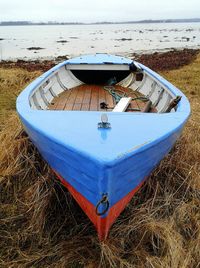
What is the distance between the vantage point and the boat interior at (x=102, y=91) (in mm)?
5529

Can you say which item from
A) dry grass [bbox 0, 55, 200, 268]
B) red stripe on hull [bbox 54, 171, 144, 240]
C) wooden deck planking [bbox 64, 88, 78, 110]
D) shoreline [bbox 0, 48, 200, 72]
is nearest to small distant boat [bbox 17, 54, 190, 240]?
red stripe on hull [bbox 54, 171, 144, 240]

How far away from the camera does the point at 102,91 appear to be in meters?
7.21

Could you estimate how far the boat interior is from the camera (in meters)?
5.53

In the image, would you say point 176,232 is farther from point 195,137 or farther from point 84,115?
point 195,137

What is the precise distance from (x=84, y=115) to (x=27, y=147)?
6.08 feet

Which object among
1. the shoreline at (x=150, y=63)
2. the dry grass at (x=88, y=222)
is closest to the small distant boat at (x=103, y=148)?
the dry grass at (x=88, y=222)

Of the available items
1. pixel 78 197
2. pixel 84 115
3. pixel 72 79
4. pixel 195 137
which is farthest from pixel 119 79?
pixel 78 197

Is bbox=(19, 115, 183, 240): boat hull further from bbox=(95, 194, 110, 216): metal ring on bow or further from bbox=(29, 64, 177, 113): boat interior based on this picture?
bbox=(29, 64, 177, 113): boat interior

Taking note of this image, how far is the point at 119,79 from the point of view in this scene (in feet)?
26.5

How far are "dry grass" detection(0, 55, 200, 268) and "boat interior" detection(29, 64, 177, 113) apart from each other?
90 centimetres

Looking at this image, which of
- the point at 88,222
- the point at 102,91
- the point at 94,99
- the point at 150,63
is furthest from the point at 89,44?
the point at 88,222

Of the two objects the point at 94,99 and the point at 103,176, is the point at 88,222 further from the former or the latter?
the point at 94,99

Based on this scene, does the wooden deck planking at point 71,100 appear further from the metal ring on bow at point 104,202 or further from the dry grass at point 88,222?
the metal ring on bow at point 104,202

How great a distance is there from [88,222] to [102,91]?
3.96 meters
